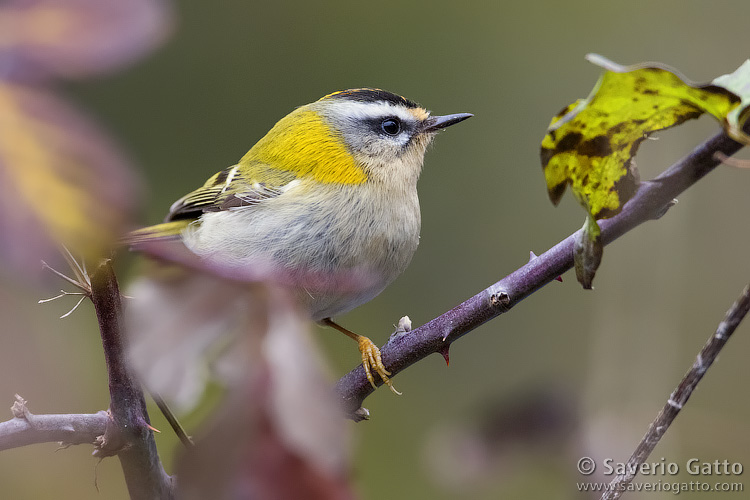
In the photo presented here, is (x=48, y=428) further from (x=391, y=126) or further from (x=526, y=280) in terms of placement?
(x=391, y=126)

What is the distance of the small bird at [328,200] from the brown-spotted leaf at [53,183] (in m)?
0.83

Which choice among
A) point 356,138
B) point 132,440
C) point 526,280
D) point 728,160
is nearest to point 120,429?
point 132,440

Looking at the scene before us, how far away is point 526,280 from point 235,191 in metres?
0.99

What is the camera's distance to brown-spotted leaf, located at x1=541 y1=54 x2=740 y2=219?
0.39 m

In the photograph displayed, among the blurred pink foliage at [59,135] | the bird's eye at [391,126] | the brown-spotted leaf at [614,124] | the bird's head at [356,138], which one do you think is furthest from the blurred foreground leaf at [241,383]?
the bird's eye at [391,126]

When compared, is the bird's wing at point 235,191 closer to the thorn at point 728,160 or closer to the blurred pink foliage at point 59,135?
the thorn at point 728,160

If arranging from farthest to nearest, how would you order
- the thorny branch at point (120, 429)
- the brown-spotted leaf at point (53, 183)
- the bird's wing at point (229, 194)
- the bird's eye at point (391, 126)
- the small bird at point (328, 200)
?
the bird's eye at point (391, 126)
the bird's wing at point (229, 194)
the small bird at point (328, 200)
the thorny branch at point (120, 429)
the brown-spotted leaf at point (53, 183)

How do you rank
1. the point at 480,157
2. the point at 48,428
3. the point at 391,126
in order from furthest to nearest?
the point at 480,157 < the point at 391,126 < the point at 48,428

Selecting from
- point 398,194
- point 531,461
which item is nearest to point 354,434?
point 531,461

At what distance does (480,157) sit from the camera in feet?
9.65

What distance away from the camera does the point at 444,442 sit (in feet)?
2.33

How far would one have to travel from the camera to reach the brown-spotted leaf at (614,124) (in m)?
0.39

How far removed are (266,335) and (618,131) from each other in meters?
0.26

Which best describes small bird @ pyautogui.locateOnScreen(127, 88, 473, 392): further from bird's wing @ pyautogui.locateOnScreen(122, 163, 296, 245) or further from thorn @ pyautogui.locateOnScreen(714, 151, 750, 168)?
thorn @ pyautogui.locateOnScreen(714, 151, 750, 168)
